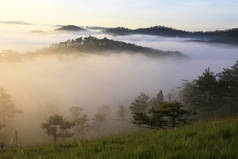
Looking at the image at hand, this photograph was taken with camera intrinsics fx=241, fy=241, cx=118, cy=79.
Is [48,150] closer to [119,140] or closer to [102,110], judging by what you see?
[119,140]

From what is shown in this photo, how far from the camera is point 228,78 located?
50.1 m

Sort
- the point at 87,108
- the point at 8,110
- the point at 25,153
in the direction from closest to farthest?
the point at 25,153, the point at 8,110, the point at 87,108

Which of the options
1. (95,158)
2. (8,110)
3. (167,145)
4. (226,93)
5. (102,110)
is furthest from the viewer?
(102,110)

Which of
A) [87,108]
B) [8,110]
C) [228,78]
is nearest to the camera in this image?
[228,78]

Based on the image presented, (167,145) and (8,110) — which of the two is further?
(8,110)

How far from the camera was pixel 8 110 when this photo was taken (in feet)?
226

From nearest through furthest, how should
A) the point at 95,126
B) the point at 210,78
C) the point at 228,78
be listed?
the point at 210,78 < the point at 228,78 < the point at 95,126

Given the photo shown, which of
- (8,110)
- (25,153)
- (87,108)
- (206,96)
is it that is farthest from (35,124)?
(25,153)

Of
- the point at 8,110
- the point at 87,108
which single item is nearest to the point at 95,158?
the point at 8,110

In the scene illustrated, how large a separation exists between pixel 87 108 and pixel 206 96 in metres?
89.3

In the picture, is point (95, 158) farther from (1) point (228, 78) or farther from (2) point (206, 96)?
(1) point (228, 78)

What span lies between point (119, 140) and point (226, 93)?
43.6 meters

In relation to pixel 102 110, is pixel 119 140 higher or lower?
higher

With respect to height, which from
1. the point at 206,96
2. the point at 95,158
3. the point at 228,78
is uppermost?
the point at 95,158
